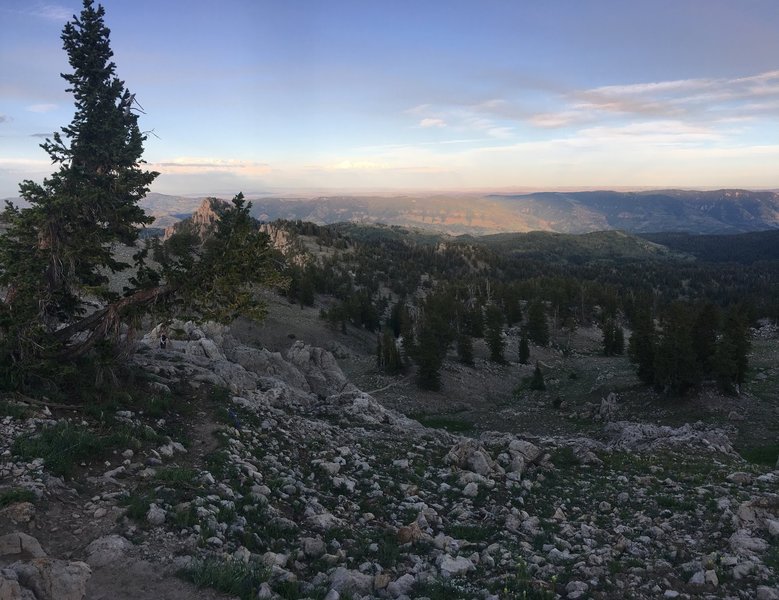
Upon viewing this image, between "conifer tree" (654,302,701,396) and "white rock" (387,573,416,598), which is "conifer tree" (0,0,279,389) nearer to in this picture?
"white rock" (387,573,416,598)

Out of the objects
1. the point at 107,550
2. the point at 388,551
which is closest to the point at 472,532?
the point at 388,551

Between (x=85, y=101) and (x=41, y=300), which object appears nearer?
(x=41, y=300)

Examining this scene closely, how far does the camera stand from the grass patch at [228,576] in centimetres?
872

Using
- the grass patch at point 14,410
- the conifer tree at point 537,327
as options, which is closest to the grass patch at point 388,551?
the grass patch at point 14,410

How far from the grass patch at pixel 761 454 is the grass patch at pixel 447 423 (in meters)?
21.9

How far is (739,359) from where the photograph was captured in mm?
46219

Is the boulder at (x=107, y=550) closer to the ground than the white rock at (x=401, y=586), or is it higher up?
higher up

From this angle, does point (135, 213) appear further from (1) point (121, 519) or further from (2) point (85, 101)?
(1) point (121, 519)

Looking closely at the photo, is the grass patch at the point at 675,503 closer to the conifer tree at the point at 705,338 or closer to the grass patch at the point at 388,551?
the grass patch at the point at 388,551

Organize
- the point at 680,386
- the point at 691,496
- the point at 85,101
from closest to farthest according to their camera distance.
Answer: the point at 691,496
the point at 85,101
the point at 680,386

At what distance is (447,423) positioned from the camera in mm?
48062

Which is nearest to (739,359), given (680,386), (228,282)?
(680,386)

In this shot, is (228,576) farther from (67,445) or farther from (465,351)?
(465,351)

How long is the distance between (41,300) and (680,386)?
51.9 m
